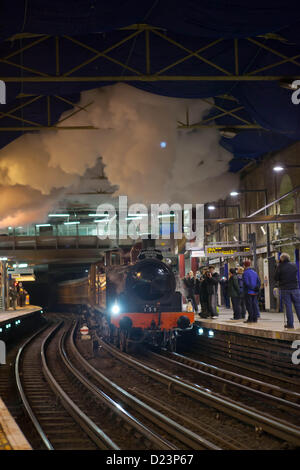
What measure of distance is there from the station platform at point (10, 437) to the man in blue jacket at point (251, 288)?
6.93 meters

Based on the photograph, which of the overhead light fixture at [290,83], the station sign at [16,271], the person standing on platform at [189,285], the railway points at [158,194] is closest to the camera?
the railway points at [158,194]

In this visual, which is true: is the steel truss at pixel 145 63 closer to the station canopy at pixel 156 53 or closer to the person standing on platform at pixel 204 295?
the station canopy at pixel 156 53

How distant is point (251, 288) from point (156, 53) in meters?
5.23

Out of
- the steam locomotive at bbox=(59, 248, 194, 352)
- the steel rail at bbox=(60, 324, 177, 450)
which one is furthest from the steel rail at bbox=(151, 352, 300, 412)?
the steel rail at bbox=(60, 324, 177, 450)

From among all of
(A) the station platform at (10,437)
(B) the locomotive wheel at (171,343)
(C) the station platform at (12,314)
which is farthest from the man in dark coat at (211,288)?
(A) the station platform at (10,437)

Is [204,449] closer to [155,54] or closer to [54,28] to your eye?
[54,28]

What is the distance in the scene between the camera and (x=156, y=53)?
488 inches

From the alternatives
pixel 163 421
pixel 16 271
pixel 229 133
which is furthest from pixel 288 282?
pixel 16 271

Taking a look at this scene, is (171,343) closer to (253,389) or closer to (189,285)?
(189,285)

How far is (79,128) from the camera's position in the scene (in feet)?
49.4

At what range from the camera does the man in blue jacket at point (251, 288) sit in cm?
1245

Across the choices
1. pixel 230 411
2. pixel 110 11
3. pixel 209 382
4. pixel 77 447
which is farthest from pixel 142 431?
pixel 110 11

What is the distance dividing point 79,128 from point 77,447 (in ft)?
32.8

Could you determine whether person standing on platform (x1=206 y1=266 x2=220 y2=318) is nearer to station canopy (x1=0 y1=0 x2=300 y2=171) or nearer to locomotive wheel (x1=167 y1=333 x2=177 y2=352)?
locomotive wheel (x1=167 y1=333 x2=177 y2=352)
